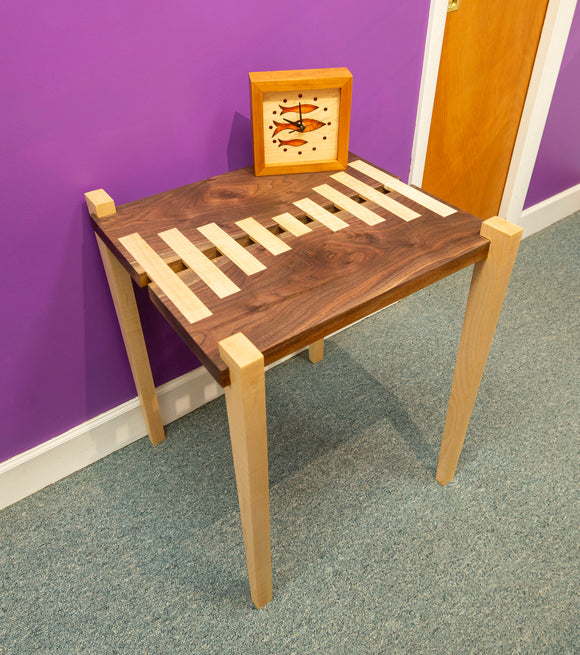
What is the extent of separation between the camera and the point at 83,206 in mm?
1146

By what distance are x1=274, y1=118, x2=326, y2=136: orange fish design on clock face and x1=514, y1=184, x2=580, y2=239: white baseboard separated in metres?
1.33

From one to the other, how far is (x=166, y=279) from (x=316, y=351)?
848 mm

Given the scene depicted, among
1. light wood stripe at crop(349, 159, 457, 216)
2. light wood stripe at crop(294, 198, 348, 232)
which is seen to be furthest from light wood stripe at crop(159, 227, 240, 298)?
light wood stripe at crop(349, 159, 457, 216)

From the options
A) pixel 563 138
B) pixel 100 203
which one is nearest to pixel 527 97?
pixel 563 138

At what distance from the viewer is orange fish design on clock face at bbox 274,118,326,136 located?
1173 millimetres

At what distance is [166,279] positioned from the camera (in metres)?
0.93

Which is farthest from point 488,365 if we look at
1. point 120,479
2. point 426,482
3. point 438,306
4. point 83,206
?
point 83,206

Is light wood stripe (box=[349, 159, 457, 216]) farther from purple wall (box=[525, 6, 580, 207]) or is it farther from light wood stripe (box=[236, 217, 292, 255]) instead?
purple wall (box=[525, 6, 580, 207])

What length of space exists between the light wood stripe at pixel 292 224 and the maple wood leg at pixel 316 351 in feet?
2.15

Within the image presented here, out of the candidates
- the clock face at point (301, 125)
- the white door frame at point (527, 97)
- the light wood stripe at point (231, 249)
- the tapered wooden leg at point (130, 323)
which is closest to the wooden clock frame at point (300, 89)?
the clock face at point (301, 125)

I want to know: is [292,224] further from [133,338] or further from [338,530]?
[338,530]

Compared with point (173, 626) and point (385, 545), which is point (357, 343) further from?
point (173, 626)

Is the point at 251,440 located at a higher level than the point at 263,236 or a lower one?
lower

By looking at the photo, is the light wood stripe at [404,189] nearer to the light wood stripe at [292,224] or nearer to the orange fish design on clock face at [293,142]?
the orange fish design on clock face at [293,142]
